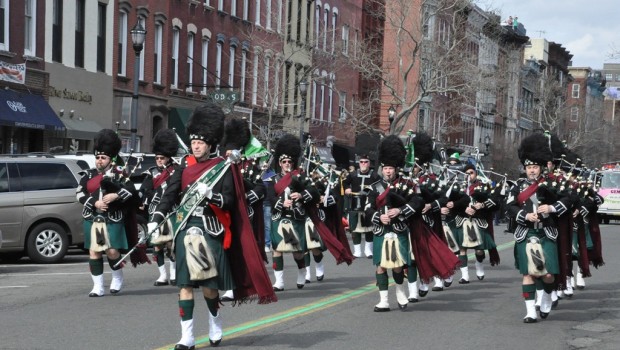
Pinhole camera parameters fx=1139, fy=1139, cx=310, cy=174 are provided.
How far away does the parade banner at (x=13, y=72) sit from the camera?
30.0m

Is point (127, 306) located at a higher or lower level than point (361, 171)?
lower

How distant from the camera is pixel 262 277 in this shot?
33.6 ft

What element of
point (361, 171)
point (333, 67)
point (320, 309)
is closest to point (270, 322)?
point (320, 309)

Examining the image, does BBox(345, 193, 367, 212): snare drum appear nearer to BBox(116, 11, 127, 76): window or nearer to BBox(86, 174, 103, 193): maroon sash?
BBox(86, 174, 103, 193): maroon sash

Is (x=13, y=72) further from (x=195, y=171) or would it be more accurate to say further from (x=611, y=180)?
(x=611, y=180)

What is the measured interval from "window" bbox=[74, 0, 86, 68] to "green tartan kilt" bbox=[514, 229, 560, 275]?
24371mm

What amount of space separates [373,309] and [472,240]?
15.2 ft

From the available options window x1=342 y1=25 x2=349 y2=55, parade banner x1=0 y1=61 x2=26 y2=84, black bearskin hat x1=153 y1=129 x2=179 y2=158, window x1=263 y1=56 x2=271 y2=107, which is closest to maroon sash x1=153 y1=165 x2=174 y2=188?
black bearskin hat x1=153 y1=129 x2=179 y2=158

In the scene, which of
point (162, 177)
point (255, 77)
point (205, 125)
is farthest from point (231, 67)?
point (205, 125)

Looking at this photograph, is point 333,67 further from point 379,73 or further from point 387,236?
point 387,236

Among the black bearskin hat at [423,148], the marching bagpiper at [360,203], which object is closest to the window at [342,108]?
the marching bagpiper at [360,203]

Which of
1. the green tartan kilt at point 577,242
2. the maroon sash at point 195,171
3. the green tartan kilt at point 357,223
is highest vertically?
the maroon sash at point 195,171

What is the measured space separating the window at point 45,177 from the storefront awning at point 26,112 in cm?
1022

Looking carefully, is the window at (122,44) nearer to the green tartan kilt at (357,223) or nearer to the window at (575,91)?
the green tartan kilt at (357,223)
